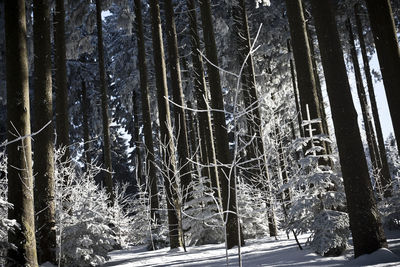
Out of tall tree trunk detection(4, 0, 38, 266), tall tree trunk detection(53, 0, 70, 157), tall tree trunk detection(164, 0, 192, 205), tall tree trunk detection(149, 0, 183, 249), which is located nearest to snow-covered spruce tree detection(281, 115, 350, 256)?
tall tree trunk detection(149, 0, 183, 249)

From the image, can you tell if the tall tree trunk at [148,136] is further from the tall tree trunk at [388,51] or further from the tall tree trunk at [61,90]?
the tall tree trunk at [388,51]

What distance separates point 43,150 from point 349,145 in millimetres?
6315

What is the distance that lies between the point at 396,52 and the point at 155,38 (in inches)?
292

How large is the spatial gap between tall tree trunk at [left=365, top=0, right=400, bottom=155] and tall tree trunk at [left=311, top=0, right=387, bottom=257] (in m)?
1.33

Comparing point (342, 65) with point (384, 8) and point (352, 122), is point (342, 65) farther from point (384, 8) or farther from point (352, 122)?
point (384, 8)

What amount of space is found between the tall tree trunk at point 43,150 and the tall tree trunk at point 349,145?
19.7 feet

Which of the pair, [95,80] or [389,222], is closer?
[389,222]

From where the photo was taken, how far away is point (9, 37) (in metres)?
5.77

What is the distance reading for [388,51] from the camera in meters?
6.69

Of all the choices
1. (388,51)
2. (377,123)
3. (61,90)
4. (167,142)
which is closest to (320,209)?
(388,51)

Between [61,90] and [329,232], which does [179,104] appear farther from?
[329,232]

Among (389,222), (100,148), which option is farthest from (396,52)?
(100,148)

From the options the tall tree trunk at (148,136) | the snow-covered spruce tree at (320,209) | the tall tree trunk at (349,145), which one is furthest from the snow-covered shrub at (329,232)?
the tall tree trunk at (148,136)

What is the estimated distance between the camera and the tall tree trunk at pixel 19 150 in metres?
5.30
